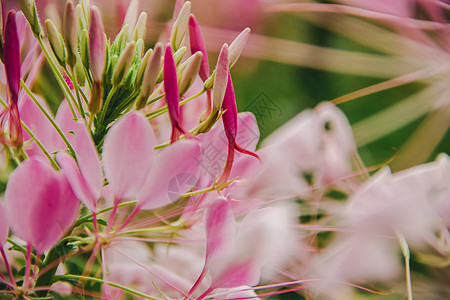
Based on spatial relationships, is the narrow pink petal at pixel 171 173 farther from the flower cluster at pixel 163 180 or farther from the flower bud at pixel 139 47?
the flower bud at pixel 139 47

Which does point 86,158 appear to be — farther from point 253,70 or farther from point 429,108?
point 429,108

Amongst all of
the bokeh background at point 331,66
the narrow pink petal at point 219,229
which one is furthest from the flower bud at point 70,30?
the bokeh background at point 331,66

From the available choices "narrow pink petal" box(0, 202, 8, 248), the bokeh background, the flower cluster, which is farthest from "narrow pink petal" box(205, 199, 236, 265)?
the bokeh background

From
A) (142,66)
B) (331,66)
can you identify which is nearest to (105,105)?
(142,66)

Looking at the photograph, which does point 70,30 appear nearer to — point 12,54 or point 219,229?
point 12,54

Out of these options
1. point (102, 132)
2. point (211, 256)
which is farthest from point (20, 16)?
point (211, 256)
